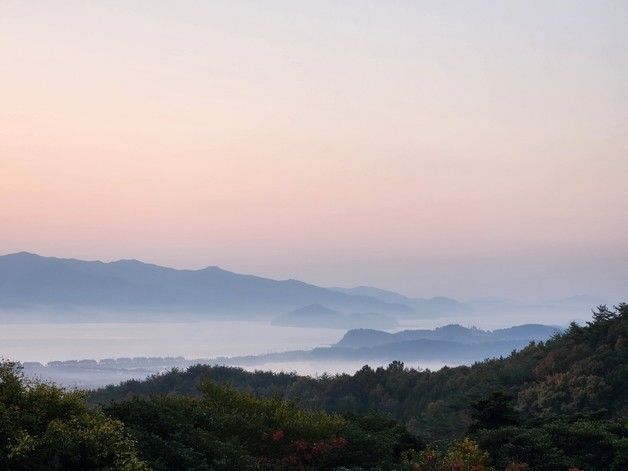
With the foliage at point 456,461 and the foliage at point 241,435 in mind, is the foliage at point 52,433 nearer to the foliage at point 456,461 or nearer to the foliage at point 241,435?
the foliage at point 241,435

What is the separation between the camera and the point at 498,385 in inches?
2046

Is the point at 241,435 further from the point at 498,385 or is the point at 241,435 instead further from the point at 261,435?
the point at 498,385

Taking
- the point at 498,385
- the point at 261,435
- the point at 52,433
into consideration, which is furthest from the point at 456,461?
the point at 498,385

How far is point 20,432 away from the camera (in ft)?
45.0

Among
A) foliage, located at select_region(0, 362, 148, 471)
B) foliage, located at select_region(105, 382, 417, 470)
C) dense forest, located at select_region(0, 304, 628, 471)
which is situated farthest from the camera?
foliage, located at select_region(105, 382, 417, 470)

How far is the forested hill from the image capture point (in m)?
43.0

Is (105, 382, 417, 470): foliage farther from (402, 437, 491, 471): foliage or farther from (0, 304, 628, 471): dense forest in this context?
(402, 437, 491, 471): foliage

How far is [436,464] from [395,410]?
5461 cm

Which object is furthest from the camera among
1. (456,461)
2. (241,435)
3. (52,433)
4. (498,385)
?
(498,385)

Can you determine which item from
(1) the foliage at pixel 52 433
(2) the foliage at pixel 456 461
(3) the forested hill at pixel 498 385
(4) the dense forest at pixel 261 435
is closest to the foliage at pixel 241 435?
(4) the dense forest at pixel 261 435

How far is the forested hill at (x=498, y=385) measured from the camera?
42969 mm

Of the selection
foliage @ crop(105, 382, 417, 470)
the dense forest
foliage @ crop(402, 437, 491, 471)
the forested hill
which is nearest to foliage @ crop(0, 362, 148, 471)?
the dense forest

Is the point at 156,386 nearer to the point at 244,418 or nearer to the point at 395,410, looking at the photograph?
the point at 395,410

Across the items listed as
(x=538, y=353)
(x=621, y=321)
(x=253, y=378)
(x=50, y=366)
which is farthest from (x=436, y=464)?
(x=50, y=366)
